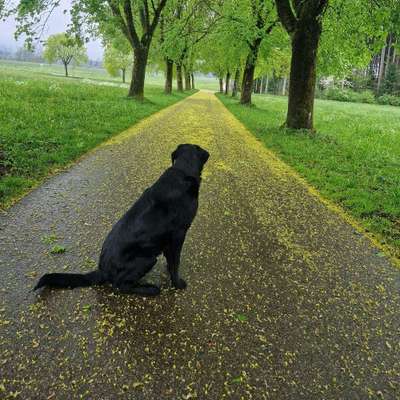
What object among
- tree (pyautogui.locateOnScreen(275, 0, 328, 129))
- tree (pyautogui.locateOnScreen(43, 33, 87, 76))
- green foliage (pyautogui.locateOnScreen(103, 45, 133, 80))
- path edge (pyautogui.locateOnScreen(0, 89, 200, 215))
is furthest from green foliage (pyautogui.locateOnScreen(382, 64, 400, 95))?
path edge (pyautogui.locateOnScreen(0, 89, 200, 215))

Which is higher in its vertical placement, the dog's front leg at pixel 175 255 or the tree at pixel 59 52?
the tree at pixel 59 52

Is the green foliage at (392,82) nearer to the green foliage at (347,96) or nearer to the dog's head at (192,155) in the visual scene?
the green foliage at (347,96)

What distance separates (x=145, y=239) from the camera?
322 centimetres

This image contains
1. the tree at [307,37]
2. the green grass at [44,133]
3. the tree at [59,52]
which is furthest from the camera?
the tree at [59,52]

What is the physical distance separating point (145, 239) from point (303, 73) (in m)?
11.8

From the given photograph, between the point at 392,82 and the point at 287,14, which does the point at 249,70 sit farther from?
the point at 392,82

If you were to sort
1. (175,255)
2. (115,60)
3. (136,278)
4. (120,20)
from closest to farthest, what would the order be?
(136,278) < (175,255) < (120,20) < (115,60)

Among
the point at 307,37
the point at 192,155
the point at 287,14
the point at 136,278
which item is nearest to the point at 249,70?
the point at 287,14

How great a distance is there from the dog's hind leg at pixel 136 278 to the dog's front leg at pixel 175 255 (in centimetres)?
21

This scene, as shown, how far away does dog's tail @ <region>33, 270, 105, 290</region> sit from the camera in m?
3.23

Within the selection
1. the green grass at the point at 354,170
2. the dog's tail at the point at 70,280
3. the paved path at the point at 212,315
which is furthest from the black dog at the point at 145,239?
the green grass at the point at 354,170

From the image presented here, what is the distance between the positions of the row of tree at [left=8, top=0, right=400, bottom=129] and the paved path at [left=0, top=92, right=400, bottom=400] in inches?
189

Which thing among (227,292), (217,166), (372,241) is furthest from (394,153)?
(227,292)

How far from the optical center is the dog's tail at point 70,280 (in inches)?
127
